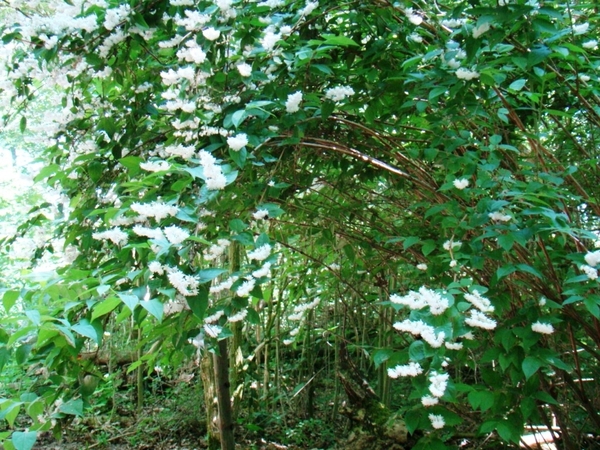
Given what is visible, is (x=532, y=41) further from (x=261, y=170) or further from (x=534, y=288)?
(x=261, y=170)

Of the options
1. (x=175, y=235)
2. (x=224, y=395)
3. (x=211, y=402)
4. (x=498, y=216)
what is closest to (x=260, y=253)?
(x=175, y=235)

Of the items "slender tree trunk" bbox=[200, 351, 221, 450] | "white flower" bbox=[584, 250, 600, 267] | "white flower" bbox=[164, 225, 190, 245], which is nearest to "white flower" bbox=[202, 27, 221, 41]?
"white flower" bbox=[164, 225, 190, 245]

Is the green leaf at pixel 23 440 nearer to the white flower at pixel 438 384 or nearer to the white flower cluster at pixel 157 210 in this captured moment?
the white flower cluster at pixel 157 210

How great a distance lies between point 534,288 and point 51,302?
4.61ft

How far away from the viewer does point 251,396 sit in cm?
419

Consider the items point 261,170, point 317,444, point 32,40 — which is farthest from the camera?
point 317,444

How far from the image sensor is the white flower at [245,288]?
1477mm

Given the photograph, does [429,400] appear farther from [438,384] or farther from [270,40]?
[270,40]

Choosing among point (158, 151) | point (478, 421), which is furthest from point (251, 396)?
point (158, 151)

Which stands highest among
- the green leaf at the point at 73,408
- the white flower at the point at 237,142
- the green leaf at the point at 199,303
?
the white flower at the point at 237,142

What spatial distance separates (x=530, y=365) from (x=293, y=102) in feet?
3.10

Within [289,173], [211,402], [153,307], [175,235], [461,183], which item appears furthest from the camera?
[211,402]

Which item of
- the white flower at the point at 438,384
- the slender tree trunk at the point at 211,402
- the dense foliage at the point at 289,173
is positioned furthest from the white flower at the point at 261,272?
the slender tree trunk at the point at 211,402

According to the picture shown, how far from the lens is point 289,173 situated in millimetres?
2305
